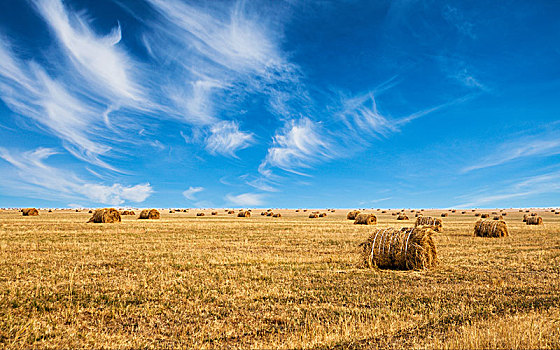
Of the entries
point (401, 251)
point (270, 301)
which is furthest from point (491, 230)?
point (270, 301)

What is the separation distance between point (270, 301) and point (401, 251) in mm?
5625

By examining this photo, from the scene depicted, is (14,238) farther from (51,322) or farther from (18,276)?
(51,322)

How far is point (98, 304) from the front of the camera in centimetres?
754

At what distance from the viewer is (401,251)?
11.7 meters

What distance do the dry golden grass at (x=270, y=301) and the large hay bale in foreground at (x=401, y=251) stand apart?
40cm

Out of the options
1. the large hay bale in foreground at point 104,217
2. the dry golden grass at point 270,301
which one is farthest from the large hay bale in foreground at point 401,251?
the large hay bale in foreground at point 104,217

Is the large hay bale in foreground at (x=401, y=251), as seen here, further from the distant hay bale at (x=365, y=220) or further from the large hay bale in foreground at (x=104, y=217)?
the large hay bale in foreground at (x=104, y=217)

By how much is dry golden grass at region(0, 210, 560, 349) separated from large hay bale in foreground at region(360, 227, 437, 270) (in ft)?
1.31

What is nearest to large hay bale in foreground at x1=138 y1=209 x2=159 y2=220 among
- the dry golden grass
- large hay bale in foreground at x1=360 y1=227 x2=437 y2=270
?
the dry golden grass

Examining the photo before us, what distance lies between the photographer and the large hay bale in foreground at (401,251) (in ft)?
38.1

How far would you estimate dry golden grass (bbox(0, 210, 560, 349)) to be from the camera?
5.59 metres

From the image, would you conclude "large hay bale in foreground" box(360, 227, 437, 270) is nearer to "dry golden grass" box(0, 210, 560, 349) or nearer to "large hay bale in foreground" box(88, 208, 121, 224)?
"dry golden grass" box(0, 210, 560, 349)

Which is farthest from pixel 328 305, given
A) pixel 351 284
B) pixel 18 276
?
pixel 18 276

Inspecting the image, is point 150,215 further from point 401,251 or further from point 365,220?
point 401,251
